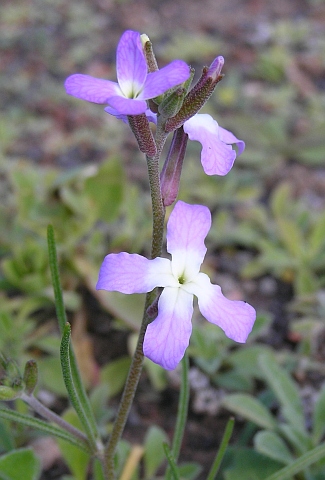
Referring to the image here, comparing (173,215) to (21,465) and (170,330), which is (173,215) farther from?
(21,465)

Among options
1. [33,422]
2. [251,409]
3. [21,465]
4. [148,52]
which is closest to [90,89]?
[148,52]

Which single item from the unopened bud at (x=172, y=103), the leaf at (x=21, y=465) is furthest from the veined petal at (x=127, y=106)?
the leaf at (x=21, y=465)

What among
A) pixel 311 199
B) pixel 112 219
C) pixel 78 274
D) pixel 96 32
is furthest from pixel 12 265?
pixel 96 32

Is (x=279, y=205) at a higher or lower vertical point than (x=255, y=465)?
higher

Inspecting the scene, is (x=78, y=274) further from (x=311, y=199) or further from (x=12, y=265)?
(x=311, y=199)

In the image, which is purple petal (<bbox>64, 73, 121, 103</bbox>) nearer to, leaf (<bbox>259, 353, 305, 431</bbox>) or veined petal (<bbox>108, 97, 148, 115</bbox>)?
A: veined petal (<bbox>108, 97, 148, 115</bbox>)

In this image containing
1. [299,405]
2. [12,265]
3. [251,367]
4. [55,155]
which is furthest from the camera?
[55,155]

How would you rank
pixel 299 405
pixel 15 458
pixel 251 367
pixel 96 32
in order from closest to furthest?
pixel 15 458 < pixel 299 405 < pixel 251 367 < pixel 96 32
